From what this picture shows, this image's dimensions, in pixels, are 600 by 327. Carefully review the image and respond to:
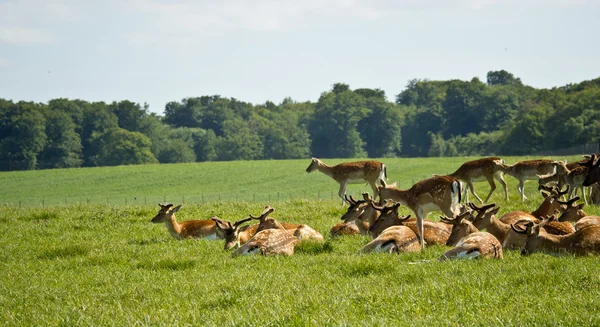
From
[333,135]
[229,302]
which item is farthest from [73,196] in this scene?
[333,135]

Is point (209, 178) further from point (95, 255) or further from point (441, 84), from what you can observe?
point (441, 84)

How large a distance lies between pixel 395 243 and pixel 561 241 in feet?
8.21

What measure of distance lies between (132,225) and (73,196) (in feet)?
132

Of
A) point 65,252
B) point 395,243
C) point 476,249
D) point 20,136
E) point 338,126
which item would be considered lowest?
point 65,252

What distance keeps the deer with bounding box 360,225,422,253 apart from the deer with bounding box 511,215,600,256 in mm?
1682

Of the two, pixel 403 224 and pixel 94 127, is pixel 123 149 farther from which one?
pixel 403 224

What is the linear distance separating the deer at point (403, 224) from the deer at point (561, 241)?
2.08 meters

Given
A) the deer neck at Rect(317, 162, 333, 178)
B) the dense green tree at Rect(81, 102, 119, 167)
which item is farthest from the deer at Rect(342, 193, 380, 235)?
the dense green tree at Rect(81, 102, 119, 167)

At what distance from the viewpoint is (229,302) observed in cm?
828

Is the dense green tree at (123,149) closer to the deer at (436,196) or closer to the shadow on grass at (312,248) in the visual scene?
the deer at (436,196)

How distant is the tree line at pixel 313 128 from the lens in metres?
83.0

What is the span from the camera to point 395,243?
11.8 m

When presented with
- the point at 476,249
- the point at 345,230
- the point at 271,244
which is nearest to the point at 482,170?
the point at 345,230

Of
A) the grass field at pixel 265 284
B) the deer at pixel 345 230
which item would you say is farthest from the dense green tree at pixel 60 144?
the deer at pixel 345 230
